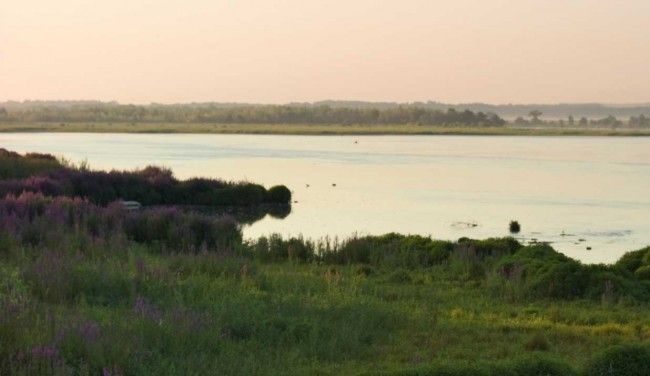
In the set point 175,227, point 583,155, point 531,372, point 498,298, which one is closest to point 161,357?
point 531,372

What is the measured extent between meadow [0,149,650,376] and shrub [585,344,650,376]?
14 mm

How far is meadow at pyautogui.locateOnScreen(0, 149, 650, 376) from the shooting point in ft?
33.6

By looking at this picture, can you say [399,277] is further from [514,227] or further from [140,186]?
[140,186]

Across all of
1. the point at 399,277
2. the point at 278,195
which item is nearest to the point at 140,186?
the point at 278,195

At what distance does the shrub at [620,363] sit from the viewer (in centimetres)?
1021

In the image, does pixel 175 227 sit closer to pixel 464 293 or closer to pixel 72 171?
pixel 464 293

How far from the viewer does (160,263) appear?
55.7ft

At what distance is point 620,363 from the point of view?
33.6 feet

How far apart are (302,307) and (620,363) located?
16.4 feet

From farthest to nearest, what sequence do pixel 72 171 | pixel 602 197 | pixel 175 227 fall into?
pixel 602 197, pixel 72 171, pixel 175 227

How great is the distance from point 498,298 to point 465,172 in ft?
163

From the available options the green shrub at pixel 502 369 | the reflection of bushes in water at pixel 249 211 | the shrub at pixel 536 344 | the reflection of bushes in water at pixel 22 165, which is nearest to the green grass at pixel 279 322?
the shrub at pixel 536 344

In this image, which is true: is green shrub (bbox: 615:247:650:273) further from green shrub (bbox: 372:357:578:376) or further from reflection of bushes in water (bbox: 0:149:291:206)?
reflection of bushes in water (bbox: 0:149:291:206)

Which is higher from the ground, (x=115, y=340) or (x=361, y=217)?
(x=115, y=340)
